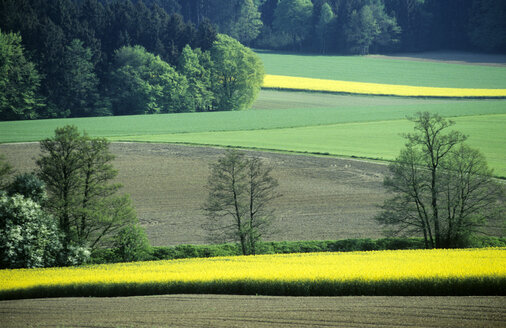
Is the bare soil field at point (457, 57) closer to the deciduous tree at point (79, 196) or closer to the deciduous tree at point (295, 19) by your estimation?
the deciduous tree at point (295, 19)

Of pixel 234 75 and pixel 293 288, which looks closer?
pixel 293 288

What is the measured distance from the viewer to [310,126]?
75750 mm

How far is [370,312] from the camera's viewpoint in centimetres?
1567

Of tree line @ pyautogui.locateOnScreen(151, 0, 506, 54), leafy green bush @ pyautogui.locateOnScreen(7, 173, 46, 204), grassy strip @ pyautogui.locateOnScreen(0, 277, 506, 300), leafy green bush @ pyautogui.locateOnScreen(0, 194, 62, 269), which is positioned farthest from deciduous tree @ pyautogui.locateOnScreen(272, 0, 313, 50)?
grassy strip @ pyautogui.locateOnScreen(0, 277, 506, 300)

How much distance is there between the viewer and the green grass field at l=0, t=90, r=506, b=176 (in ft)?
203

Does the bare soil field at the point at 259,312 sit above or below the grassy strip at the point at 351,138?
above

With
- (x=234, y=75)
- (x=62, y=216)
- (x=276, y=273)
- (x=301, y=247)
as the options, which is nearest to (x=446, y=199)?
(x=301, y=247)

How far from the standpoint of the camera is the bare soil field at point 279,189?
35219 mm

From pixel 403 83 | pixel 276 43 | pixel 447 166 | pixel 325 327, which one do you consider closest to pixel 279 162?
pixel 447 166

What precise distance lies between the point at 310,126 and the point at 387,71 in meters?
55.4

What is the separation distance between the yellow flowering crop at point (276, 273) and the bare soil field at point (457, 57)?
114m

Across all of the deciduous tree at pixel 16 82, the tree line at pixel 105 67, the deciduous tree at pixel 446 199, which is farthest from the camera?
the tree line at pixel 105 67

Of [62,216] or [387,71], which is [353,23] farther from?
[62,216]

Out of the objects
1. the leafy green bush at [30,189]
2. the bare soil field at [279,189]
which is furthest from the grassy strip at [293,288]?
the bare soil field at [279,189]
